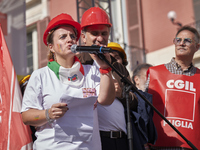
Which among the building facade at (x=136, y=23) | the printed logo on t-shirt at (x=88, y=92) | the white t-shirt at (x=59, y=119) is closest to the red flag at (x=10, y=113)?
the white t-shirt at (x=59, y=119)

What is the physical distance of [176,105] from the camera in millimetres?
3373

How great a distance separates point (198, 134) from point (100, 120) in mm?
1075

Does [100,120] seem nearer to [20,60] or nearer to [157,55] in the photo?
[20,60]

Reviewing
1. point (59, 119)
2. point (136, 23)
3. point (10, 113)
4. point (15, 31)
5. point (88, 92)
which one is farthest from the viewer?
point (136, 23)

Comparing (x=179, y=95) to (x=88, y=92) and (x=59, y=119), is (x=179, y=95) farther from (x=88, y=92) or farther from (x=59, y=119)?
(x=59, y=119)

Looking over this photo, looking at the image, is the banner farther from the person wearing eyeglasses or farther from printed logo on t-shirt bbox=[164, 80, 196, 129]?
printed logo on t-shirt bbox=[164, 80, 196, 129]

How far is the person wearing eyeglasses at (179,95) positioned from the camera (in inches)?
130

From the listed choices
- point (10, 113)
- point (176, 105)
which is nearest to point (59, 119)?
point (10, 113)

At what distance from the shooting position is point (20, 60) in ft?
12.7

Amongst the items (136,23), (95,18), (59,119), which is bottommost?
(59,119)

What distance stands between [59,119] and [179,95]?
1.43 metres

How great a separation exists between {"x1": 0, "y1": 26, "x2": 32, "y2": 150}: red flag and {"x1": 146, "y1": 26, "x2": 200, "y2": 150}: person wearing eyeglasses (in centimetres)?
125

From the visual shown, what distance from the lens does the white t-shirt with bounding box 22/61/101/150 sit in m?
2.38

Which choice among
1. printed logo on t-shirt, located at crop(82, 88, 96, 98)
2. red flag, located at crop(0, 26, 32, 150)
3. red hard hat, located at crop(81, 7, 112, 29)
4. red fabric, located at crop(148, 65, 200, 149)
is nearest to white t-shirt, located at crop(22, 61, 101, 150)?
printed logo on t-shirt, located at crop(82, 88, 96, 98)
